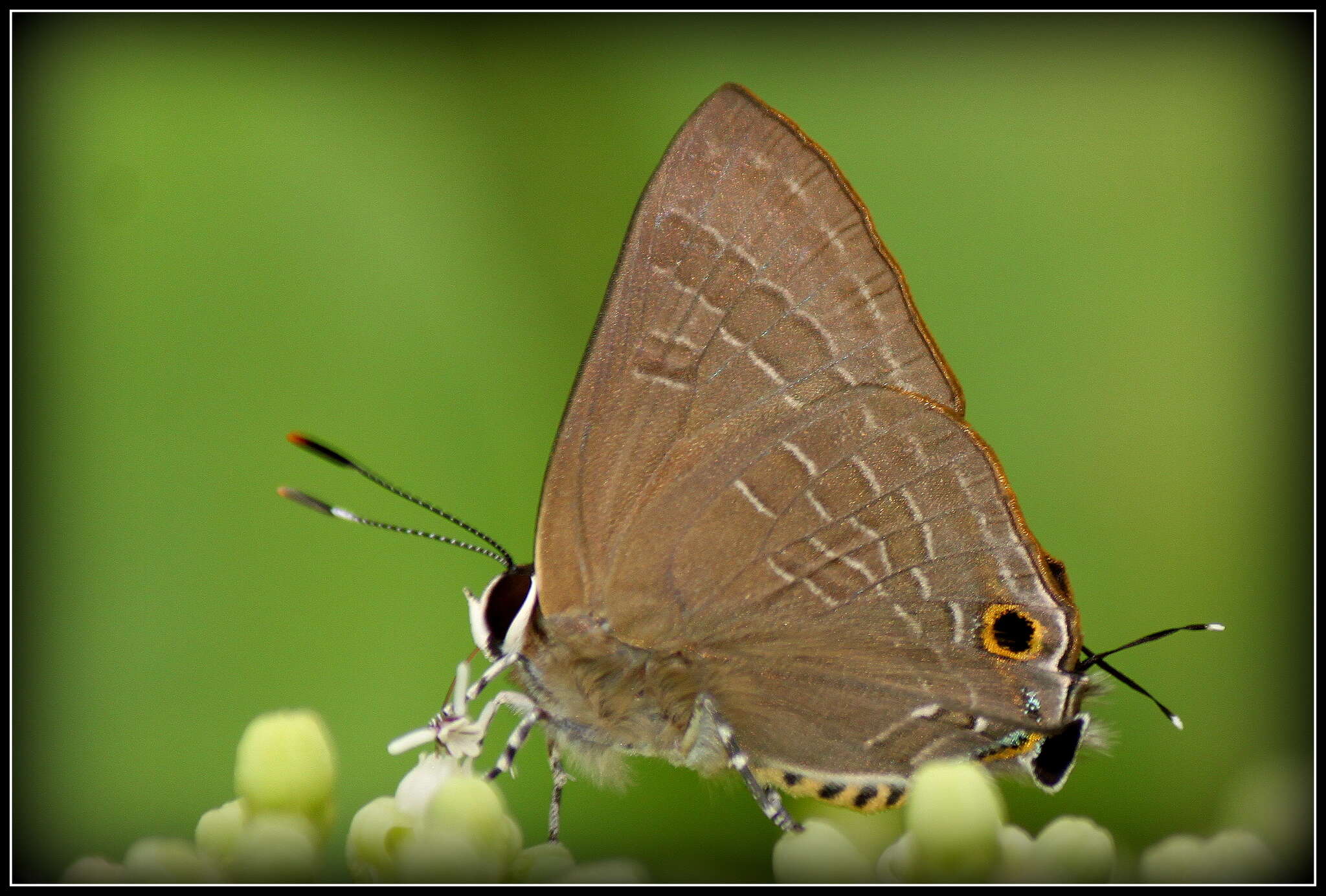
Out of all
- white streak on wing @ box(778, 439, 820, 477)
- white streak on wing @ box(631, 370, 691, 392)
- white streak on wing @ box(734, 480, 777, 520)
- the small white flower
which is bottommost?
the small white flower

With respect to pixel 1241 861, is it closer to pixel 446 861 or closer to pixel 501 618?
pixel 446 861

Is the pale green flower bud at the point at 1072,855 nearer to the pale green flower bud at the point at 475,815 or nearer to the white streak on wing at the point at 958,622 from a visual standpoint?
the white streak on wing at the point at 958,622

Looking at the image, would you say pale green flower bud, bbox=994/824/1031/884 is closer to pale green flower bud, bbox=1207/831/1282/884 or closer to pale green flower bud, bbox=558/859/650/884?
pale green flower bud, bbox=1207/831/1282/884

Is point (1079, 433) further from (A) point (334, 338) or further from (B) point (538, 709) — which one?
(A) point (334, 338)

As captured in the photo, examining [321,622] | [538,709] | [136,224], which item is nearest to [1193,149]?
[538,709]

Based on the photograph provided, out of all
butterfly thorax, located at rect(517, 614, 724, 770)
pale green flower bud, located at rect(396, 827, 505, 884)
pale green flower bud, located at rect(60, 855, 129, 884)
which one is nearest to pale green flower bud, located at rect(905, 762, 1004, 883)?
butterfly thorax, located at rect(517, 614, 724, 770)

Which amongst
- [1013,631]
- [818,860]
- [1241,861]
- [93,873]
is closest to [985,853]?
[818,860]
